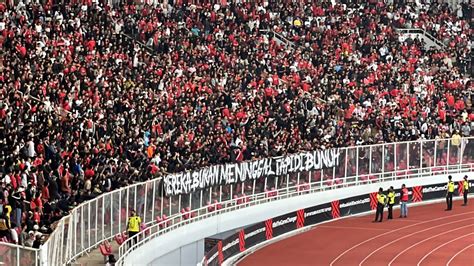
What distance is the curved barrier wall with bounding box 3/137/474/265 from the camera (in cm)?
2253

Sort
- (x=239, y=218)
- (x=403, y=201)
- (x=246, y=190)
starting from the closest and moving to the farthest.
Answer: (x=239, y=218), (x=246, y=190), (x=403, y=201)

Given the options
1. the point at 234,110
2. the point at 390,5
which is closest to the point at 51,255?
the point at 234,110

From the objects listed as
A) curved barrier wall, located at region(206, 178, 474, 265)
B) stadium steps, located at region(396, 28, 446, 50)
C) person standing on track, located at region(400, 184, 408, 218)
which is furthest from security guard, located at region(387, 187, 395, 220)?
stadium steps, located at region(396, 28, 446, 50)

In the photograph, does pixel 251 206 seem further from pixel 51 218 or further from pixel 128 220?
pixel 51 218

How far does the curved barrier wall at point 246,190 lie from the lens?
22.5 meters

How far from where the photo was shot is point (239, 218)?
3102 centimetres

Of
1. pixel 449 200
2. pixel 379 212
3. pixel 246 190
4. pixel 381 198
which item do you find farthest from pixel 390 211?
pixel 246 190

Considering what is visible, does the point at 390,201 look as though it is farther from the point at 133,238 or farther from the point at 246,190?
the point at 133,238

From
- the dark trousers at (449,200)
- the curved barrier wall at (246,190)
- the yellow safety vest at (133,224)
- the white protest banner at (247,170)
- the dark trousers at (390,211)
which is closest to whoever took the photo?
the curved barrier wall at (246,190)

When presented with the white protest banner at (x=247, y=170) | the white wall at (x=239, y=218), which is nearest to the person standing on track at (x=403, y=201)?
the white wall at (x=239, y=218)

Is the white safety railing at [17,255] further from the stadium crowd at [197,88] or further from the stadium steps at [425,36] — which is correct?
the stadium steps at [425,36]

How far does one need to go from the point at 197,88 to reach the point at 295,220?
4.78 meters

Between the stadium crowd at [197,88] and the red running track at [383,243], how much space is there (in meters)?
2.63

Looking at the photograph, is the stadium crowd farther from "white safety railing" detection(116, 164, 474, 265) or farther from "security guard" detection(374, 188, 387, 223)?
"security guard" detection(374, 188, 387, 223)
